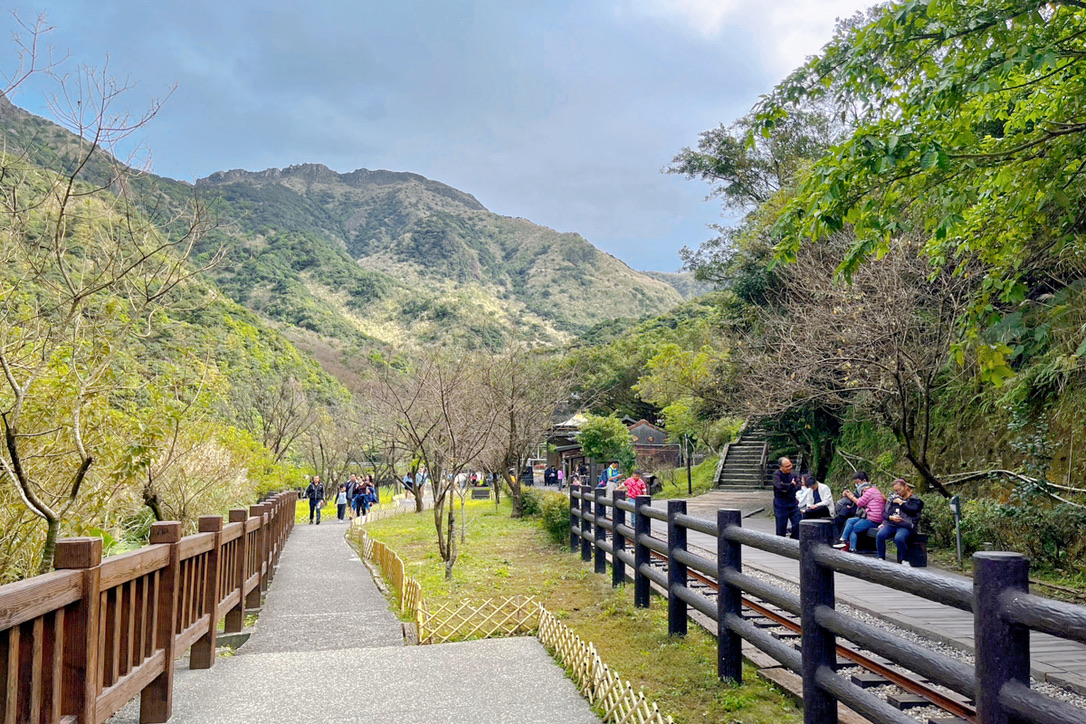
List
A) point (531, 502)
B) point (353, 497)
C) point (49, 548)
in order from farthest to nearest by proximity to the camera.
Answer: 1. point (353, 497)
2. point (531, 502)
3. point (49, 548)

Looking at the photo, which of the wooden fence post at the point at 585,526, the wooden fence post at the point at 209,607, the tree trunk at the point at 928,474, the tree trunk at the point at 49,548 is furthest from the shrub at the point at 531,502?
the tree trunk at the point at 49,548

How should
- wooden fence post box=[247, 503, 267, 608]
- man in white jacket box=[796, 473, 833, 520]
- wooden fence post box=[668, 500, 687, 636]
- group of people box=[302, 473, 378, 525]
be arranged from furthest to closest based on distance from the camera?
group of people box=[302, 473, 378, 525] < man in white jacket box=[796, 473, 833, 520] < wooden fence post box=[247, 503, 267, 608] < wooden fence post box=[668, 500, 687, 636]

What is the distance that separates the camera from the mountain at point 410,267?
80500 millimetres

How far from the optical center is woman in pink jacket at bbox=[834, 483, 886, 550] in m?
11.0

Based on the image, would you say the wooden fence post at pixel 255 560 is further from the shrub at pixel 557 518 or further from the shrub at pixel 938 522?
the shrub at pixel 938 522

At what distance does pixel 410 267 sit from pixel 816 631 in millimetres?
134053

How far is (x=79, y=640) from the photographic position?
10.2 feet

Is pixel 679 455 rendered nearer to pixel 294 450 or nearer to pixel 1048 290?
pixel 294 450

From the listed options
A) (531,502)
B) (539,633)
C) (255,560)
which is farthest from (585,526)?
(531,502)

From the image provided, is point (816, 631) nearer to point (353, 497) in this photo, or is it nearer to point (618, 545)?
point (618, 545)

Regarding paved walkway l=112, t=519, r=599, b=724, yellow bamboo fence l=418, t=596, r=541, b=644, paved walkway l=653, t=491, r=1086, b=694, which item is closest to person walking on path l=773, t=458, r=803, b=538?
paved walkway l=653, t=491, r=1086, b=694

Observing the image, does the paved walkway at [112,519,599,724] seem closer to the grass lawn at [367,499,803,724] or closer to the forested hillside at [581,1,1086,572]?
the grass lawn at [367,499,803,724]

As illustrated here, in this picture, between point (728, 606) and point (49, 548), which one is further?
point (49, 548)

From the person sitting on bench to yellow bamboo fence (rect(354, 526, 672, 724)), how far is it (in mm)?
5468
